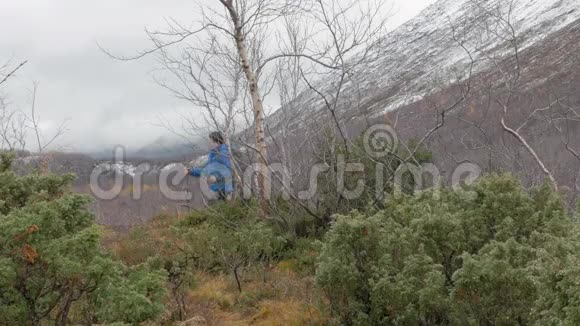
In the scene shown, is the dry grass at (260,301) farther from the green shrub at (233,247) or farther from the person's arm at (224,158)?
the person's arm at (224,158)

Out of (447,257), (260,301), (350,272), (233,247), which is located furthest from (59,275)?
(233,247)

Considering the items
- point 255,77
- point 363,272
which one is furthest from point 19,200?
point 255,77

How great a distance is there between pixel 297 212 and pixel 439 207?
3.15 meters

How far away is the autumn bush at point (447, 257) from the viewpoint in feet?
10.2

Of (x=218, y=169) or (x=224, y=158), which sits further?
(x=218, y=169)

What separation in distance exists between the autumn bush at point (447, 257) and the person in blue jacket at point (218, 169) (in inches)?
170

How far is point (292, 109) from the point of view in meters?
9.96

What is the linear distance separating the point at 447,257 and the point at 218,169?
518 centimetres

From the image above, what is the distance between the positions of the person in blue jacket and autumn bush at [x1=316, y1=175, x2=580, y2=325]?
433 centimetres

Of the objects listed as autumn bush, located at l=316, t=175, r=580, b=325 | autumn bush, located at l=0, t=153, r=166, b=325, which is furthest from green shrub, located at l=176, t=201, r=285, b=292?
autumn bush, located at l=0, t=153, r=166, b=325

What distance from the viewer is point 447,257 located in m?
3.94

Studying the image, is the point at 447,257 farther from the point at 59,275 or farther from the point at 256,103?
the point at 256,103

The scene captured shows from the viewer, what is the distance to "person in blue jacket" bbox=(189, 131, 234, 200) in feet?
27.3

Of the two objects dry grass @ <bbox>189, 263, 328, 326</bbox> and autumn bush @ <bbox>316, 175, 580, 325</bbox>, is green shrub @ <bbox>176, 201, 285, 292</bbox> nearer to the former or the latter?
dry grass @ <bbox>189, 263, 328, 326</bbox>
